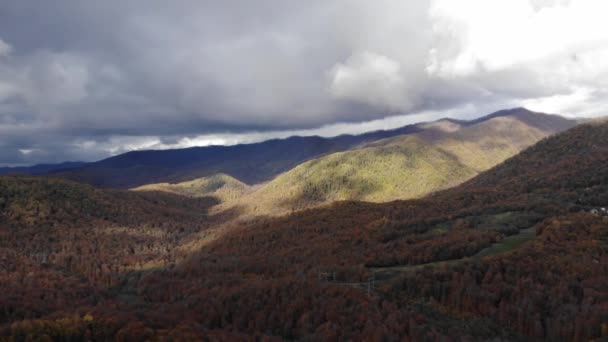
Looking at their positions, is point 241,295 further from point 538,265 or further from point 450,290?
point 538,265

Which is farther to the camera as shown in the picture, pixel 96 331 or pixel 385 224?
pixel 385 224

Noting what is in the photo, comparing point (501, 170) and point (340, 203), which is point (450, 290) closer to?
point (340, 203)

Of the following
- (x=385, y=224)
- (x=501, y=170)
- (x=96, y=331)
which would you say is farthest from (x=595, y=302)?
(x=501, y=170)

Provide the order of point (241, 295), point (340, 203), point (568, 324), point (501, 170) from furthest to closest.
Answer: point (501, 170) < point (340, 203) < point (241, 295) < point (568, 324)

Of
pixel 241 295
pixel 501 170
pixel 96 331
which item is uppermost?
pixel 501 170

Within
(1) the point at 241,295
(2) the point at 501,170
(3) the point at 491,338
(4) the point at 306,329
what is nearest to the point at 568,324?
(3) the point at 491,338

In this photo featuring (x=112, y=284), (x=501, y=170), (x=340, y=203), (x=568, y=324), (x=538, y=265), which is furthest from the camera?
(x=501, y=170)

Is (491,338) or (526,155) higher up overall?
(526,155)
